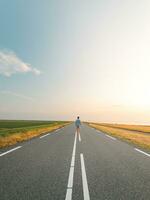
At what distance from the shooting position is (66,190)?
495cm

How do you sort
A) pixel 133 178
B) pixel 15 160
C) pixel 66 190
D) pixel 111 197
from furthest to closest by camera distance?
pixel 15 160
pixel 133 178
pixel 66 190
pixel 111 197

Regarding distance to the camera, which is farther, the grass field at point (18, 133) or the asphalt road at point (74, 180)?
the grass field at point (18, 133)

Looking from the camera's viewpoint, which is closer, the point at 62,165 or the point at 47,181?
the point at 47,181

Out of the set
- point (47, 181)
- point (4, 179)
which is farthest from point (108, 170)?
point (4, 179)

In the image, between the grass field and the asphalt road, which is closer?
the asphalt road

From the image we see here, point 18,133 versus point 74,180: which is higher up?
point 18,133

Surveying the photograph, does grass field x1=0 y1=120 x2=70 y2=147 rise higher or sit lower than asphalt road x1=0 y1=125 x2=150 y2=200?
higher

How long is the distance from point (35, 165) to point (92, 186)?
121 inches

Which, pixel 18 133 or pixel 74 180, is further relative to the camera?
pixel 18 133

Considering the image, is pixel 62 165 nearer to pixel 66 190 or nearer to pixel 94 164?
pixel 94 164

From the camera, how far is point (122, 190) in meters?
5.05

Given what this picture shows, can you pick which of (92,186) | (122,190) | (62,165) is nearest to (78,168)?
(62,165)

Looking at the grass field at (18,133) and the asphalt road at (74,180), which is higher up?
the grass field at (18,133)

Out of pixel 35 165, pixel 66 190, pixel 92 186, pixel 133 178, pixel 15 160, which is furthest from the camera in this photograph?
pixel 15 160
